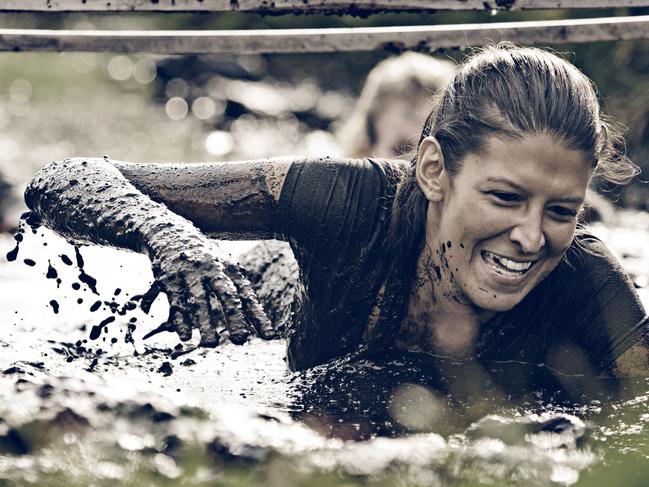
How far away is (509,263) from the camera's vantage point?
2.98 meters

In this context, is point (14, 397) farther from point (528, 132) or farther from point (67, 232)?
point (528, 132)

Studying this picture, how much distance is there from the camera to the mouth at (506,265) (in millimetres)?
2980

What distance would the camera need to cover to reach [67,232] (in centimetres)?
316

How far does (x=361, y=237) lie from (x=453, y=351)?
49 centimetres

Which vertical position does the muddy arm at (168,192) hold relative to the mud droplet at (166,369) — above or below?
above

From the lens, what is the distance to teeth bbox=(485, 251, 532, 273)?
2.98 metres

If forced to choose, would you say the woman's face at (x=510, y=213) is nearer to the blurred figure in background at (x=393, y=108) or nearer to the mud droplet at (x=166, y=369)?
the mud droplet at (x=166, y=369)

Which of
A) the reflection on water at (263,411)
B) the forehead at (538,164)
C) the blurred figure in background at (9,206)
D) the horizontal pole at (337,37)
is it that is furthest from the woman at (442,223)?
the blurred figure in background at (9,206)

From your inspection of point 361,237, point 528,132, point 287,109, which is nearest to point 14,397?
point 361,237

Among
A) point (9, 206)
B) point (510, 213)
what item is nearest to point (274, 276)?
point (510, 213)

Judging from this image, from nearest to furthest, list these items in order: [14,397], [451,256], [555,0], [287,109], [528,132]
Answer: [14,397] → [528,132] → [451,256] → [555,0] → [287,109]

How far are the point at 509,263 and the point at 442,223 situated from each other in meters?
0.23

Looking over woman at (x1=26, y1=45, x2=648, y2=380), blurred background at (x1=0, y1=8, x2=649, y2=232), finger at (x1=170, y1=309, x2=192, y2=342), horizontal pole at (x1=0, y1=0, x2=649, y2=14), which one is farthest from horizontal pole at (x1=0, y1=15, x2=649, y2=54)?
blurred background at (x1=0, y1=8, x2=649, y2=232)

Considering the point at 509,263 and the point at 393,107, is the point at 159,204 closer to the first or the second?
the point at 509,263
